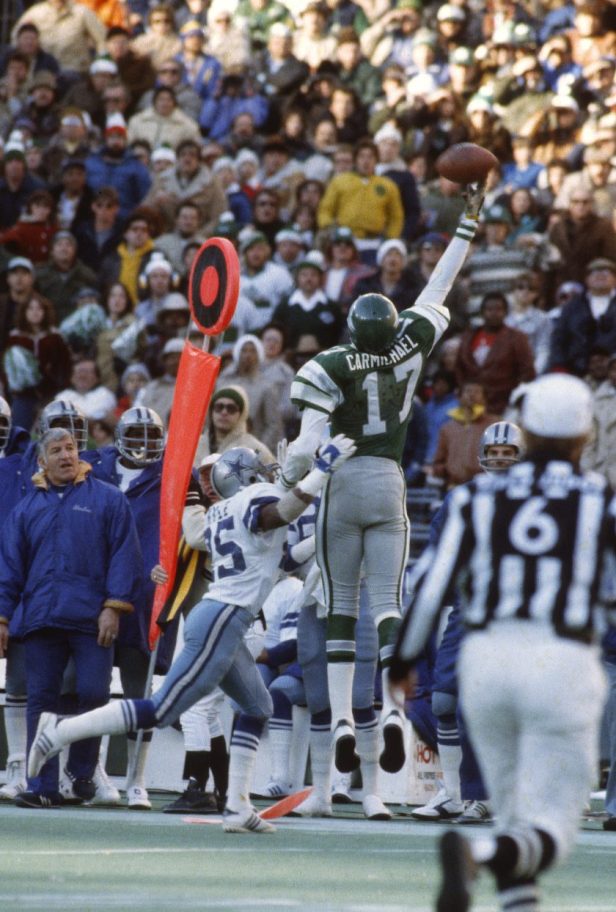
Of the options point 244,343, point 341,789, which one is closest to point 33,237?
point 244,343

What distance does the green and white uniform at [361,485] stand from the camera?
10016mm

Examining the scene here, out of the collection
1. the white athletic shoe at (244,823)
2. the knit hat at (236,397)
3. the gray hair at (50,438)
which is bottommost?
the white athletic shoe at (244,823)

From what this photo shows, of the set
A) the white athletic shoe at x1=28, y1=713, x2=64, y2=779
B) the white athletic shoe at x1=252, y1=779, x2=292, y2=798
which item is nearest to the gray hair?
the white athletic shoe at x1=252, y1=779, x2=292, y2=798

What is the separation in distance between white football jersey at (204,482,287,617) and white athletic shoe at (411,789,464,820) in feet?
5.88

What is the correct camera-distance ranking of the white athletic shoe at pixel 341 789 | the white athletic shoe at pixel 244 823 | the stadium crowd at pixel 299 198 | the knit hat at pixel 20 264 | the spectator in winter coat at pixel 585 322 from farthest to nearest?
the knit hat at pixel 20 264 < the stadium crowd at pixel 299 198 < the spectator in winter coat at pixel 585 322 < the white athletic shoe at pixel 341 789 < the white athletic shoe at pixel 244 823

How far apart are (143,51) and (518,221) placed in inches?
241

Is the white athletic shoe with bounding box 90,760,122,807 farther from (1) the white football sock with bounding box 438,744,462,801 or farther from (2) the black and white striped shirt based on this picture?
(2) the black and white striped shirt

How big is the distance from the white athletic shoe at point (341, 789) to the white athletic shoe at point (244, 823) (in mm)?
2660

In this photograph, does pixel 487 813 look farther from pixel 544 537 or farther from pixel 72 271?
pixel 72 271

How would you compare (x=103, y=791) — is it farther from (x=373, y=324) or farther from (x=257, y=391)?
(x=257, y=391)

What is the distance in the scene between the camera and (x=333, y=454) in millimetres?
9531

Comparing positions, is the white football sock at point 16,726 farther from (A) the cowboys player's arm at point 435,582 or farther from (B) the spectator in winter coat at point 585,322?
(B) the spectator in winter coat at point 585,322

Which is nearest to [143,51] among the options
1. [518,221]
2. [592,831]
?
[518,221]

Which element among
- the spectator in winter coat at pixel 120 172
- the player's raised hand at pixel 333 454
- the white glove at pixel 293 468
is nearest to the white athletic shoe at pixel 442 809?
the white glove at pixel 293 468
